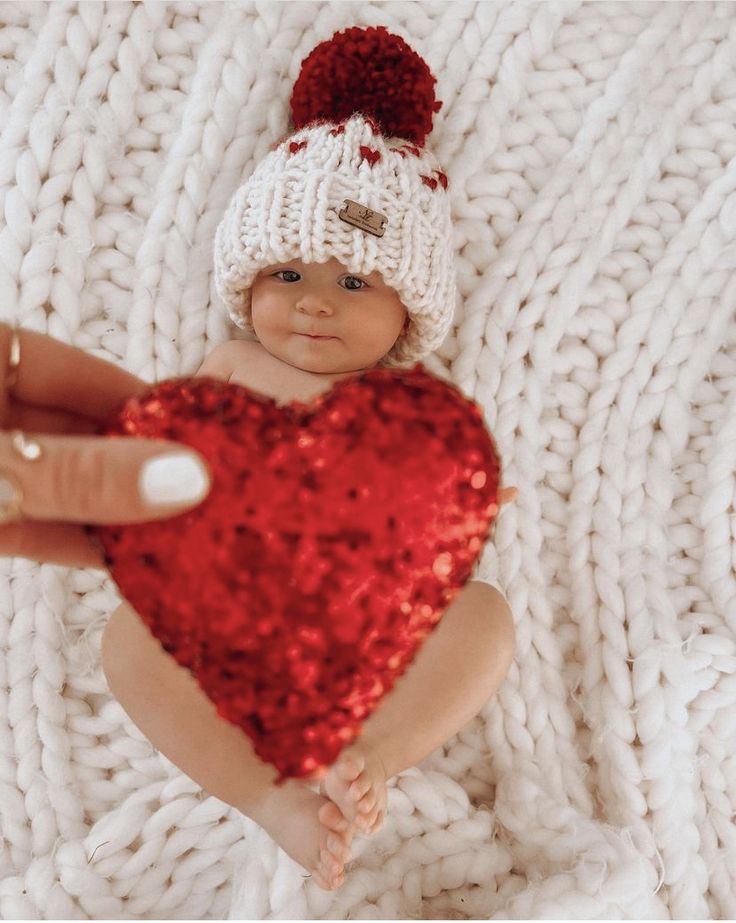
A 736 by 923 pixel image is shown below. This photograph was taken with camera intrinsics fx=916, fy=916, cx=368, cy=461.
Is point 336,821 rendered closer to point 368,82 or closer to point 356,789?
point 356,789

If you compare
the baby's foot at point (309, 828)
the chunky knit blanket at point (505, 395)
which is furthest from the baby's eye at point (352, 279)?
the baby's foot at point (309, 828)

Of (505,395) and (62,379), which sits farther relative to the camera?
(505,395)

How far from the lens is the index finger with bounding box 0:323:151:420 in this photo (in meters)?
0.73

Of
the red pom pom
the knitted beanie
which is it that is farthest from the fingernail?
the red pom pom

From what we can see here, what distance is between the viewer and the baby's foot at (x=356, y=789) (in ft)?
2.50

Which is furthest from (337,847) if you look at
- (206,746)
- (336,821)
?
(206,746)

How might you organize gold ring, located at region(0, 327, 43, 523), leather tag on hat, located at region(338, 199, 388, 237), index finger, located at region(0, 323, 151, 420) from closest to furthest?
gold ring, located at region(0, 327, 43, 523) < index finger, located at region(0, 323, 151, 420) < leather tag on hat, located at region(338, 199, 388, 237)

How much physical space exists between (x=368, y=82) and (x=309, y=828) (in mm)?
764

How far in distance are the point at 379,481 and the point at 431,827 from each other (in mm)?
523

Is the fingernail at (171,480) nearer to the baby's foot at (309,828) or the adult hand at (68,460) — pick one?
the adult hand at (68,460)

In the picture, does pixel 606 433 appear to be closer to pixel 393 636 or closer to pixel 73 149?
pixel 393 636

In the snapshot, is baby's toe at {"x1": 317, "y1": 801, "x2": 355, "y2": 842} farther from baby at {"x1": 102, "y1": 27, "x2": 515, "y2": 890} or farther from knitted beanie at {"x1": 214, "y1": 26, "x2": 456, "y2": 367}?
knitted beanie at {"x1": 214, "y1": 26, "x2": 456, "y2": 367}

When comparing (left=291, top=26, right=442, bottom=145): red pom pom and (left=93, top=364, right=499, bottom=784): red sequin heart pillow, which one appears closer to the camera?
(left=93, top=364, right=499, bottom=784): red sequin heart pillow

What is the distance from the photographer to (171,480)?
0.56m
